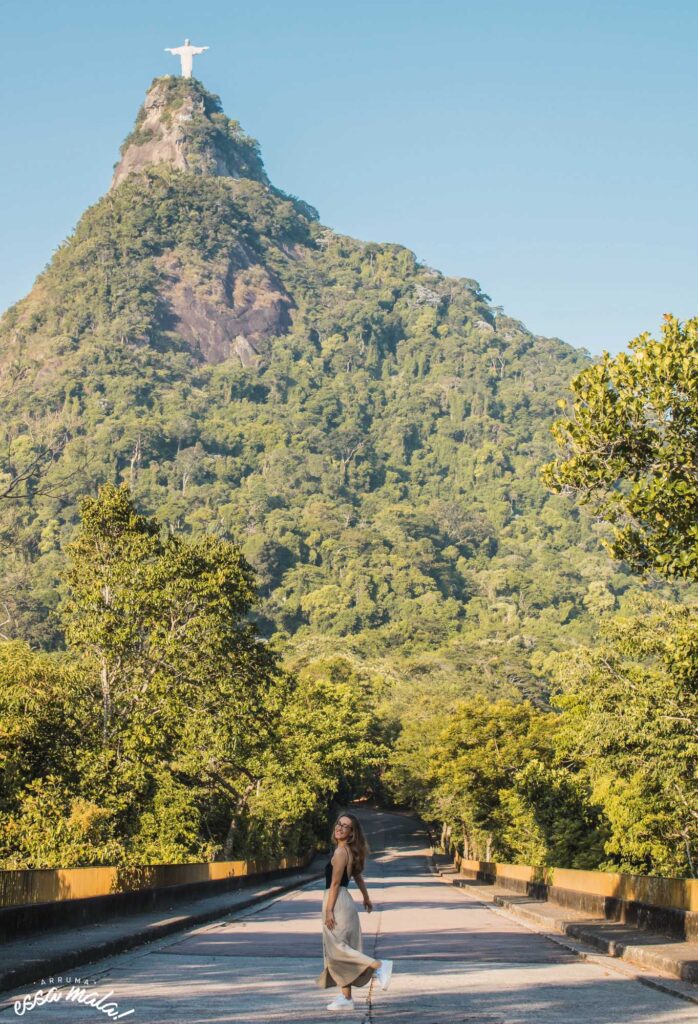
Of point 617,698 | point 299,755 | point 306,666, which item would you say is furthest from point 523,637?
point 617,698

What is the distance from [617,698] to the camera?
40.1 m

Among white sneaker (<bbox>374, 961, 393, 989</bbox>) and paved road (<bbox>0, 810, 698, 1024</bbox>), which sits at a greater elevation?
white sneaker (<bbox>374, 961, 393, 989</bbox>)

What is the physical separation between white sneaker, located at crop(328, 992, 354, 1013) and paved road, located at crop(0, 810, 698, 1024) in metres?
0.10

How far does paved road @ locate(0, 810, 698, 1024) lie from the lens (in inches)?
423

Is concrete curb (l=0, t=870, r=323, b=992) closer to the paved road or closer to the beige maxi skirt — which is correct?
the paved road

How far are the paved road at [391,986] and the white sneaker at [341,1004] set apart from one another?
0.34ft

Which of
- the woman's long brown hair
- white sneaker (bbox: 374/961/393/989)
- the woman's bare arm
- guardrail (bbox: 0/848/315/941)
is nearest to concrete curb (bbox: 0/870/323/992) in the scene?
guardrail (bbox: 0/848/315/941)

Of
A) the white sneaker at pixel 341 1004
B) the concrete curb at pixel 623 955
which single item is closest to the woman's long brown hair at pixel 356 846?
the white sneaker at pixel 341 1004

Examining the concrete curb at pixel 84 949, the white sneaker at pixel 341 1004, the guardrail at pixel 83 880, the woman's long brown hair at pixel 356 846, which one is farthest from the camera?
the guardrail at pixel 83 880

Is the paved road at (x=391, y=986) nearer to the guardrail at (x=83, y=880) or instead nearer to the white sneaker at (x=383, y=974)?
the white sneaker at (x=383, y=974)

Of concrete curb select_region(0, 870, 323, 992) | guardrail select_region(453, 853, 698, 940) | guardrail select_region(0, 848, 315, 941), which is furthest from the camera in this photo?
guardrail select_region(453, 853, 698, 940)

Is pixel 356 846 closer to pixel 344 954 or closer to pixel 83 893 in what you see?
pixel 344 954

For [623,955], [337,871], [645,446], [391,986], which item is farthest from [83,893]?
[645,446]

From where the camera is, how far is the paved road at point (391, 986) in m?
10.7
